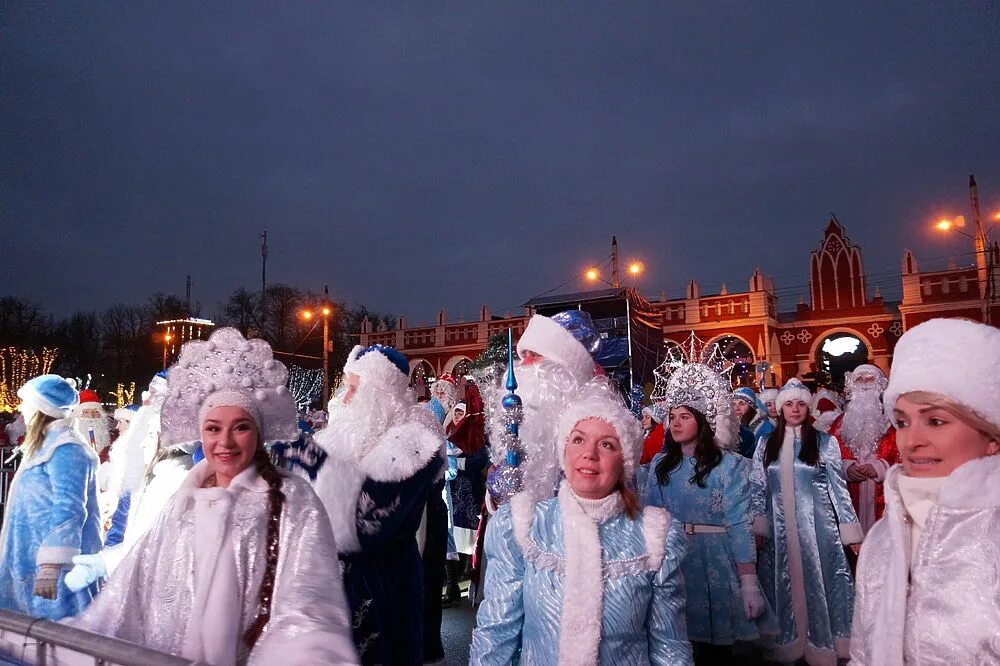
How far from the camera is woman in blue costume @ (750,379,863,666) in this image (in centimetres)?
562

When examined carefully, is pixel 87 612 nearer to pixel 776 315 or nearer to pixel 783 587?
pixel 783 587

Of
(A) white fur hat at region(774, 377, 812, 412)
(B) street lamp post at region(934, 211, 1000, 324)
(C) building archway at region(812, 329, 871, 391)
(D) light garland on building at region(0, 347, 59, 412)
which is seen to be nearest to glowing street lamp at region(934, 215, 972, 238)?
(B) street lamp post at region(934, 211, 1000, 324)

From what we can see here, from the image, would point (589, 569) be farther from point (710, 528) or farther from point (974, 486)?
point (710, 528)

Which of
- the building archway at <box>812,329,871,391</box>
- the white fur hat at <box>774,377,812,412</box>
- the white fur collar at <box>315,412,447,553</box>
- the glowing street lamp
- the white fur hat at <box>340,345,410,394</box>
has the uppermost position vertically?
the glowing street lamp

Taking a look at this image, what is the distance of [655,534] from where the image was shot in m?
2.63

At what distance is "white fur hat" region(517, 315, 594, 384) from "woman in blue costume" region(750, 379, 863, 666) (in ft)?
7.25

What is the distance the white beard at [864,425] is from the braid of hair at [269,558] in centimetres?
754

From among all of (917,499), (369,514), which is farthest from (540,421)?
(917,499)

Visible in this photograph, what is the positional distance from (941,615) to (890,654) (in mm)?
175

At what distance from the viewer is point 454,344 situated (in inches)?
1528

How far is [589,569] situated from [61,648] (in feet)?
5.46

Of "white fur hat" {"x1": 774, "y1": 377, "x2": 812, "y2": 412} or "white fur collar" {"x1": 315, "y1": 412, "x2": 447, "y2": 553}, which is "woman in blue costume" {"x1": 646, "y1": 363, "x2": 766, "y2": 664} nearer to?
"white fur hat" {"x1": 774, "y1": 377, "x2": 812, "y2": 412}

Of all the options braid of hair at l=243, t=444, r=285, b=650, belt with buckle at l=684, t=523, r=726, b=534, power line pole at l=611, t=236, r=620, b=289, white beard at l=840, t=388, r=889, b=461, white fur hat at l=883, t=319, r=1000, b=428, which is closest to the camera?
white fur hat at l=883, t=319, r=1000, b=428

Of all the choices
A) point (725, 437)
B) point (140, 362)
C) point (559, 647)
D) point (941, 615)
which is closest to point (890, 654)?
point (941, 615)
